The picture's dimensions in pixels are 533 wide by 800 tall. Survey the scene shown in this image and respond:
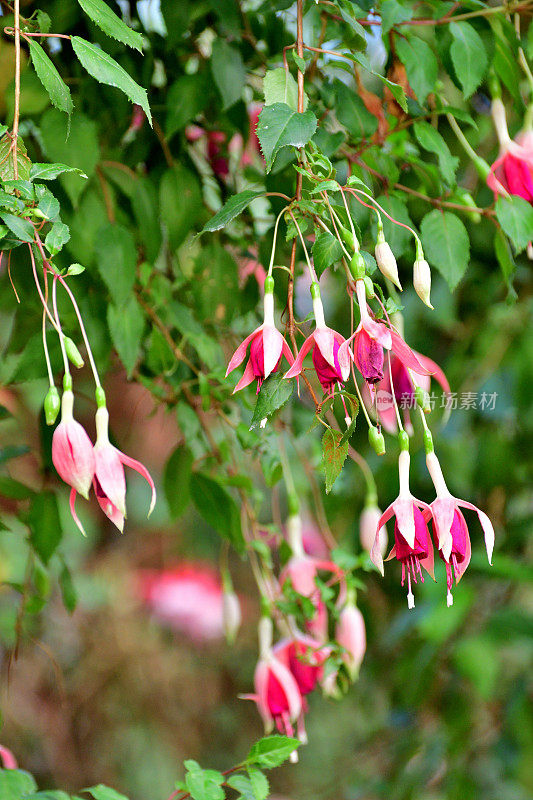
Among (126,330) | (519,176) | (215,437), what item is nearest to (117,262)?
(126,330)

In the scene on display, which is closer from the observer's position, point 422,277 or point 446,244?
point 422,277

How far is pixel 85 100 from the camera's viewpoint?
55cm

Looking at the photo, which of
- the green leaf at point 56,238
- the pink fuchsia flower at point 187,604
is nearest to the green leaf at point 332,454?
the green leaf at point 56,238

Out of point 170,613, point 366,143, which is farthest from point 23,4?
point 170,613

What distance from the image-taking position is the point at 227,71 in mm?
518

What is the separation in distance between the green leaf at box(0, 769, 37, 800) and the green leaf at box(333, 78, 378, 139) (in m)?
0.41

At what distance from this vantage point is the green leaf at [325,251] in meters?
0.36

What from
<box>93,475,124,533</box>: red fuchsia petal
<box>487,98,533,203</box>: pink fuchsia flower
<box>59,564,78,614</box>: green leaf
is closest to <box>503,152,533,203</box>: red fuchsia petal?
<box>487,98,533,203</box>: pink fuchsia flower

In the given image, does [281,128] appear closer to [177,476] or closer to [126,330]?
[126,330]

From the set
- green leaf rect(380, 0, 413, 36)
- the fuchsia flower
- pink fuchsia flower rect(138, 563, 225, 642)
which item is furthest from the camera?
pink fuchsia flower rect(138, 563, 225, 642)

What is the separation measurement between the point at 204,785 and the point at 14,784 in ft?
0.35

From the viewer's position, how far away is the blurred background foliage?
1.71 ft

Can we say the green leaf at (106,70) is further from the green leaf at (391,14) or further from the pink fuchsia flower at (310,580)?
the pink fuchsia flower at (310,580)

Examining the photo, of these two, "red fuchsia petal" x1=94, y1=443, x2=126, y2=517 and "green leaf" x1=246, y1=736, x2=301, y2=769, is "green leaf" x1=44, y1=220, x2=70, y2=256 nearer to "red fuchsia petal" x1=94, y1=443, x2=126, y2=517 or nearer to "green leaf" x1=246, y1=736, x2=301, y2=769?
"red fuchsia petal" x1=94, y1=443, x2=126, y2=517
